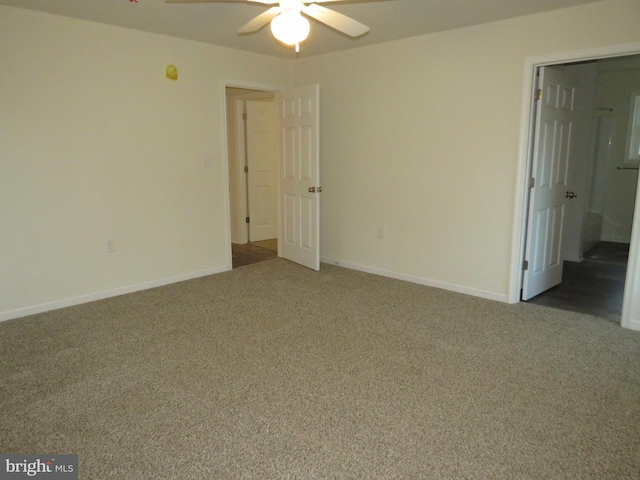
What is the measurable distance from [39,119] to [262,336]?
2488 millimetres

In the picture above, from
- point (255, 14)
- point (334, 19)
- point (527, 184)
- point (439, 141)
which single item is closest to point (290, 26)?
point (334, 19)

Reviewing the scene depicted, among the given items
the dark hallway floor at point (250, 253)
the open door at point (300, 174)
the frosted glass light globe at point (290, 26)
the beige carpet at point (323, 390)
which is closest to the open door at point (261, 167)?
the dark hallway floor at point (250, 253)

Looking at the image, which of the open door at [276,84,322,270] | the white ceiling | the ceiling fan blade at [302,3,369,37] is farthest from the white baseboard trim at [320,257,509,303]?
the ceiling fan blade at [302,3,369,37]

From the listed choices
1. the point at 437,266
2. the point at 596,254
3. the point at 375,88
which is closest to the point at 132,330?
the point at 437,266

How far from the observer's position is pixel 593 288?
169 inches

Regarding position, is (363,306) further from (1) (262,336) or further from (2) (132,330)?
(2) (132,330)

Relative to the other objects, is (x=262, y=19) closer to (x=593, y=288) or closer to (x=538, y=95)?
(x=538, y=95)

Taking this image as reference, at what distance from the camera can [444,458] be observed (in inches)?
74.5

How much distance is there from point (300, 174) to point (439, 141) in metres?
1.62

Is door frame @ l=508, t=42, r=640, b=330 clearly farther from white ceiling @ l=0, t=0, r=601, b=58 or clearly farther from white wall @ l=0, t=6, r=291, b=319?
white wall @ l=0, t=6, r=291, b=319

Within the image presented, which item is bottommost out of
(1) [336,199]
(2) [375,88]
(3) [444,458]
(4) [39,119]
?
(3) [444,458]

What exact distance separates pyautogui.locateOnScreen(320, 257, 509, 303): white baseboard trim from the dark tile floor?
1.08 feet

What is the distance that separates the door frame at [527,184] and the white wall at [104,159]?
2868mm

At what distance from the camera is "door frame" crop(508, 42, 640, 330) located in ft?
10.3
